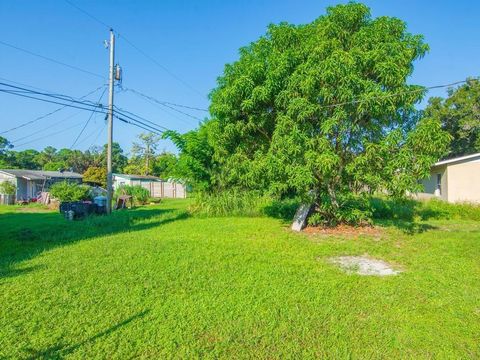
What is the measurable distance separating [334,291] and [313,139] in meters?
4.46

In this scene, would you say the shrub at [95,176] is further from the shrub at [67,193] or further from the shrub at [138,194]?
the shrub at [67,193]

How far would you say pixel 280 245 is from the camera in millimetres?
7980

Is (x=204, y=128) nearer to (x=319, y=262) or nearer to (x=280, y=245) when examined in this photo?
(x=280, y=245)

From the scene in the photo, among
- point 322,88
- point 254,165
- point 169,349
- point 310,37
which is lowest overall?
point 169,349

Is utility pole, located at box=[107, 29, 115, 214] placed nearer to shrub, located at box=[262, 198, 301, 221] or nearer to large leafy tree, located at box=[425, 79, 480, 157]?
shrub, located at box=[262, 198, 301, 221]

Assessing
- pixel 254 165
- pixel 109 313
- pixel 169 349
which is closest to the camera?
pixel 169 349

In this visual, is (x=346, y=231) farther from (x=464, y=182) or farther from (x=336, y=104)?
(x=464, y=182)

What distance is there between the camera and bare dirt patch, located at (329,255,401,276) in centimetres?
587

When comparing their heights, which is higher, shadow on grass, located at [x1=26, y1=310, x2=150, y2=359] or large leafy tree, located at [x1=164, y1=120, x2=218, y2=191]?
large leafy tree, located at [x1=164, y1=120, x2=218, y2=191]

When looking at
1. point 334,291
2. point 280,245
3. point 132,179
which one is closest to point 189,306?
point 334,291

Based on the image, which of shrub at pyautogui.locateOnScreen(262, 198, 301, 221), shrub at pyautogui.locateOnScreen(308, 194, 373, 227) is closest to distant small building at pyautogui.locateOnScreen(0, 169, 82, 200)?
shrub at pyautogui.locateOnScreen(262, 198, 301, 221)

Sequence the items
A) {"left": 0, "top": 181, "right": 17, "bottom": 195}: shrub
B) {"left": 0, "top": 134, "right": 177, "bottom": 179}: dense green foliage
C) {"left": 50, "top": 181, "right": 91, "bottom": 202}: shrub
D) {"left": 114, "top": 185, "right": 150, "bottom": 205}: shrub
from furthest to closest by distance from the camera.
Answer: {"left": 0, "top": 134, "right": 177, "bottom": 179}: dense green foliage, {"left": 0, "top": 181, "right": 17, "bottom": 195}: shrub, {"left": 114, "top": 185, "right": 150, "bottom": 205}: shrub, {"left": 50, "top": 181, "right": 91, "bottom": 202}: shrub

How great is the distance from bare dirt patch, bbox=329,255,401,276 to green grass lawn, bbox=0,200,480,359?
257 mm

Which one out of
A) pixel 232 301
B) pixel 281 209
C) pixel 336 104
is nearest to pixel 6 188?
pixel 281 209
